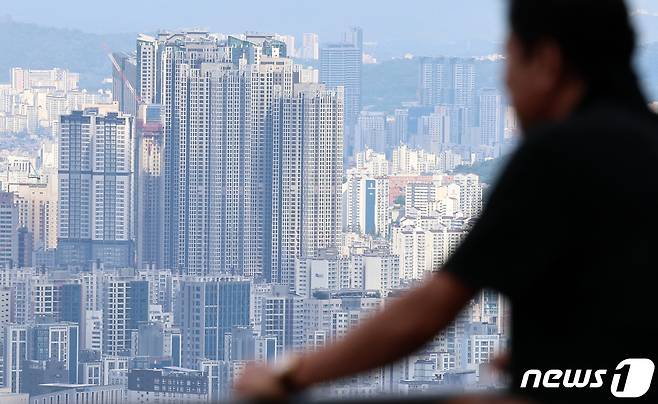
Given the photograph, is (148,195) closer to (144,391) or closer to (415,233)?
(415,233)

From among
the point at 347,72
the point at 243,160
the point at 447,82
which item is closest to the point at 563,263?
the point at 243,160

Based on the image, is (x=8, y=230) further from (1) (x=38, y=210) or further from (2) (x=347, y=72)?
(2) (x=347, y=72)

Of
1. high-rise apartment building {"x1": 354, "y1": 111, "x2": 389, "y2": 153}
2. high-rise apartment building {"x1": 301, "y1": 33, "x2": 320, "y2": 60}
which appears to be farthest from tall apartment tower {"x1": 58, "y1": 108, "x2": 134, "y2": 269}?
high-rise apartment building {"x1": 301, "y1": 33, "x2": 320, "y2": 60}

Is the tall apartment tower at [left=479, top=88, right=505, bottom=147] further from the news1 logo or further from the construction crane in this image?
the news1 logo

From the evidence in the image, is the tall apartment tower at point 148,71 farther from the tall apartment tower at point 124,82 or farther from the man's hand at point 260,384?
the man's hand at point 260,384

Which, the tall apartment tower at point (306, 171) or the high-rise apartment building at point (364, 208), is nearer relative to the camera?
the tall apartment tower at point (306, 171)

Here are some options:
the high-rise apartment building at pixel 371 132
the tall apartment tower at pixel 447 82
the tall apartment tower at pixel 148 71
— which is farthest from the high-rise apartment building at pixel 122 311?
the tall apartment tower at pixel 447 82

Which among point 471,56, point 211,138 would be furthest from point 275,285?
point 471,56
